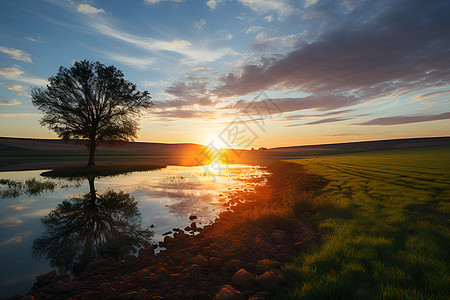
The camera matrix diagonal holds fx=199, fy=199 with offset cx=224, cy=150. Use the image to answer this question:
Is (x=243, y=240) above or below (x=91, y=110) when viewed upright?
below

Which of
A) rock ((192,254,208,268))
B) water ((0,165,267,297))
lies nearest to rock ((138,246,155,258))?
water ((0,165,267,297))

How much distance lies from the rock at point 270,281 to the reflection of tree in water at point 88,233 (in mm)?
5542

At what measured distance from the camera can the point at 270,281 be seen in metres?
4.86

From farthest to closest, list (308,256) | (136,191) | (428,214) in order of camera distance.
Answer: (136,191) < (428,214) < (308,256)

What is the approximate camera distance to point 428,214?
9070 millimetres

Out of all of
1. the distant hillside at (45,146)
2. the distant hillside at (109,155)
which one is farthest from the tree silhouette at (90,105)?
the distant hillside at (45,146)

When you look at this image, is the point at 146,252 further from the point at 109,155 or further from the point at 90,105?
the point at 109,155

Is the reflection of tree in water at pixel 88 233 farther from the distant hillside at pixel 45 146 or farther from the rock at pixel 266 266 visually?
the distant hillside at pixel 45 146

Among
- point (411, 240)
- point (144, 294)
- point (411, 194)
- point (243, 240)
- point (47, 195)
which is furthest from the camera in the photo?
point (47, 195)

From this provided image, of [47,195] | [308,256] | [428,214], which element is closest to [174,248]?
[308,256]

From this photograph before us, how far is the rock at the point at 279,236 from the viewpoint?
7.73m

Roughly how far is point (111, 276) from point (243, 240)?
4.51 m

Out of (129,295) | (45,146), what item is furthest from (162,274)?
(45,146)

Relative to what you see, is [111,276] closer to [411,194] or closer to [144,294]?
[144,294]
